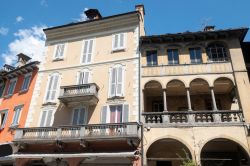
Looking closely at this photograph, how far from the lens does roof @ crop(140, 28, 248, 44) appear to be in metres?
20.1

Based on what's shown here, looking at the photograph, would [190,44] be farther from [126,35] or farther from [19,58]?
[19,58]

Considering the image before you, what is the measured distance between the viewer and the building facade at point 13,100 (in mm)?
23641

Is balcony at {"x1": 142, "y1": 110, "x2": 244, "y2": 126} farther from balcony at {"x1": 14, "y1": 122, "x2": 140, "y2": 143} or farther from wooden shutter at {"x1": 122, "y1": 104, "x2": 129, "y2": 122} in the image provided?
balcony at {"x1": 14, "y1": 122, "x2": 140, "y2": 143}

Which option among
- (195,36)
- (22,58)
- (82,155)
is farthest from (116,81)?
(22,58)

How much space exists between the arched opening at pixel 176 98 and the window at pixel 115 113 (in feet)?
14.9

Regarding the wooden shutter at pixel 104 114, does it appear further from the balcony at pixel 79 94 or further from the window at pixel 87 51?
the window at pixel 87 51

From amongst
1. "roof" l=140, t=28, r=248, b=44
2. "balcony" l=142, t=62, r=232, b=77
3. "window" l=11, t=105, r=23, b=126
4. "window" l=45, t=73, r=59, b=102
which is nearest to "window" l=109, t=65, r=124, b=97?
"balcony" l=142, t=62, r=232, b=77

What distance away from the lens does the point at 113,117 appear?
797 inches

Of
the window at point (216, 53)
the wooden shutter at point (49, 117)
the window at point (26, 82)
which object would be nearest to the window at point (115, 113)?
the wooden shutter at point (49, 117)

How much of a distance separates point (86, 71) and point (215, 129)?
13.1m

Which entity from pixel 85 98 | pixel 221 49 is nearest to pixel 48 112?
pixel 85 98

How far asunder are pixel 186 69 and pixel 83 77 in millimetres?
9992

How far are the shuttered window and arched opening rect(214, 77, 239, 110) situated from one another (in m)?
12.0

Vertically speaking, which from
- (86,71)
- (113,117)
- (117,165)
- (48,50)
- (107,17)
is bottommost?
(117,165)
